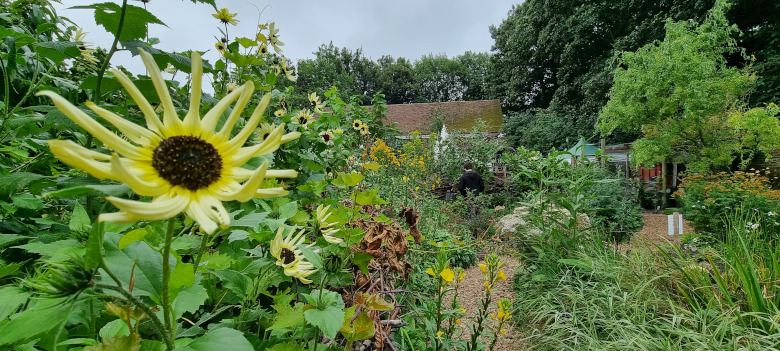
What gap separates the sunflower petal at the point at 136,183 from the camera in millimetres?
266

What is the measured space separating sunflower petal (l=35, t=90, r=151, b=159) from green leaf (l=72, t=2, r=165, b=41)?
0.37 meters

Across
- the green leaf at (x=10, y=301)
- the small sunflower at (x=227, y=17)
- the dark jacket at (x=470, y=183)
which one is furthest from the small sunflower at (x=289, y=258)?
the dark jacket at (x=470, y=183)

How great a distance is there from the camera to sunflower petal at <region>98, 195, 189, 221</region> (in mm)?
270

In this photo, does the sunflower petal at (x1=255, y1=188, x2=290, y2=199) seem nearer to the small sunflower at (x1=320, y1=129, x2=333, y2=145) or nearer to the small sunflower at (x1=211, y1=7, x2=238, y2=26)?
the small sunflower at (x1=211, y1=7, x2=238, y2=26)

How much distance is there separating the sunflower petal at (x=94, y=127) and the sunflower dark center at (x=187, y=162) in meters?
0.02

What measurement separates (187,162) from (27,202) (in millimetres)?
638

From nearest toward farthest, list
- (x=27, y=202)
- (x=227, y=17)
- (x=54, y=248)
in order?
(x=54, y=248) → (x=27, y=202) → (x=227, y=17)

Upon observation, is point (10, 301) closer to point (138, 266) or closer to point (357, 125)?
point (138, 266)

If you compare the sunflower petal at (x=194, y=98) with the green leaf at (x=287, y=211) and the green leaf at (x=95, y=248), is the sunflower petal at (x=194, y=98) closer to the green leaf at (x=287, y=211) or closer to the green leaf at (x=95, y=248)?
the green leaf at (x=95, y=248)

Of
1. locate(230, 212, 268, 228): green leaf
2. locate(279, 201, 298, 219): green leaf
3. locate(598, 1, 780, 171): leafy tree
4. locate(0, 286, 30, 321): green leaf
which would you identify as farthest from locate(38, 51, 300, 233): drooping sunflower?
locate(598, 1, 780, 171): leafy tree

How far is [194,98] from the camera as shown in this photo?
1.36ft

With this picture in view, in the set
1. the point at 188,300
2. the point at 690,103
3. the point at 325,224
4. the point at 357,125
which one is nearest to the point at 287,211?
the point at 325,224

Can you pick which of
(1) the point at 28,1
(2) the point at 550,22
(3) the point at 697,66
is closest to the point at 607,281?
(1) the point at 28,1

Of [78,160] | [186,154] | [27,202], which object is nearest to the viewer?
[78,160]
